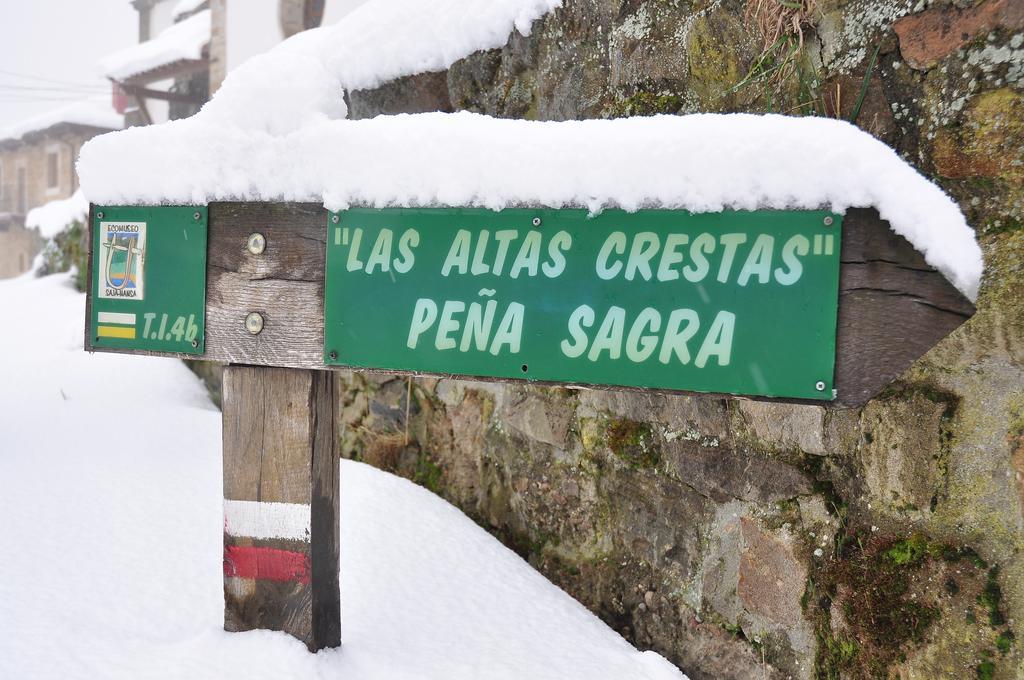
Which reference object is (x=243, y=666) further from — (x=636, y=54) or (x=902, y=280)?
(x=636, y=54)

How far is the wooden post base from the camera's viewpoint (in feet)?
5.40

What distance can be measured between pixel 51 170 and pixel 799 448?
23929 mm

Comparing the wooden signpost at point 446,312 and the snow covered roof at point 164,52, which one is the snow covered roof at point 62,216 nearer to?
the snow covered roof at point 164,52

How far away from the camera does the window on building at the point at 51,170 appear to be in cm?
2053

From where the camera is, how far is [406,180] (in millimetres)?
1396

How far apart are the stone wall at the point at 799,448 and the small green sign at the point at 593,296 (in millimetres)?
729

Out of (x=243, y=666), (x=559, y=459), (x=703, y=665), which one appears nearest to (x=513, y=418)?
(x=559, y=459)

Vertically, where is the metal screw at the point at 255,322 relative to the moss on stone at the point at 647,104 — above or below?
below

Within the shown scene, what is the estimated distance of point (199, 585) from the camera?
6.95 ft

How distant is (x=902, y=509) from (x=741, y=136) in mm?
1056

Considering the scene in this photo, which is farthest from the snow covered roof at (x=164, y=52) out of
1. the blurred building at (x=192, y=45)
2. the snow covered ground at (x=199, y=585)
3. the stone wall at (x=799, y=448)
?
the stone wall at (x=799, y=448)

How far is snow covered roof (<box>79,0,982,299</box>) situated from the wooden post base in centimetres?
45

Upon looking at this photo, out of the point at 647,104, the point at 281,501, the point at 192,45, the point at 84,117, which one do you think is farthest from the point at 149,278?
the point at 84,117

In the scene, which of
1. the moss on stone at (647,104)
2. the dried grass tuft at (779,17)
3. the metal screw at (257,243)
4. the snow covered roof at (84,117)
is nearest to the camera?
the metal screw at (257,243)
